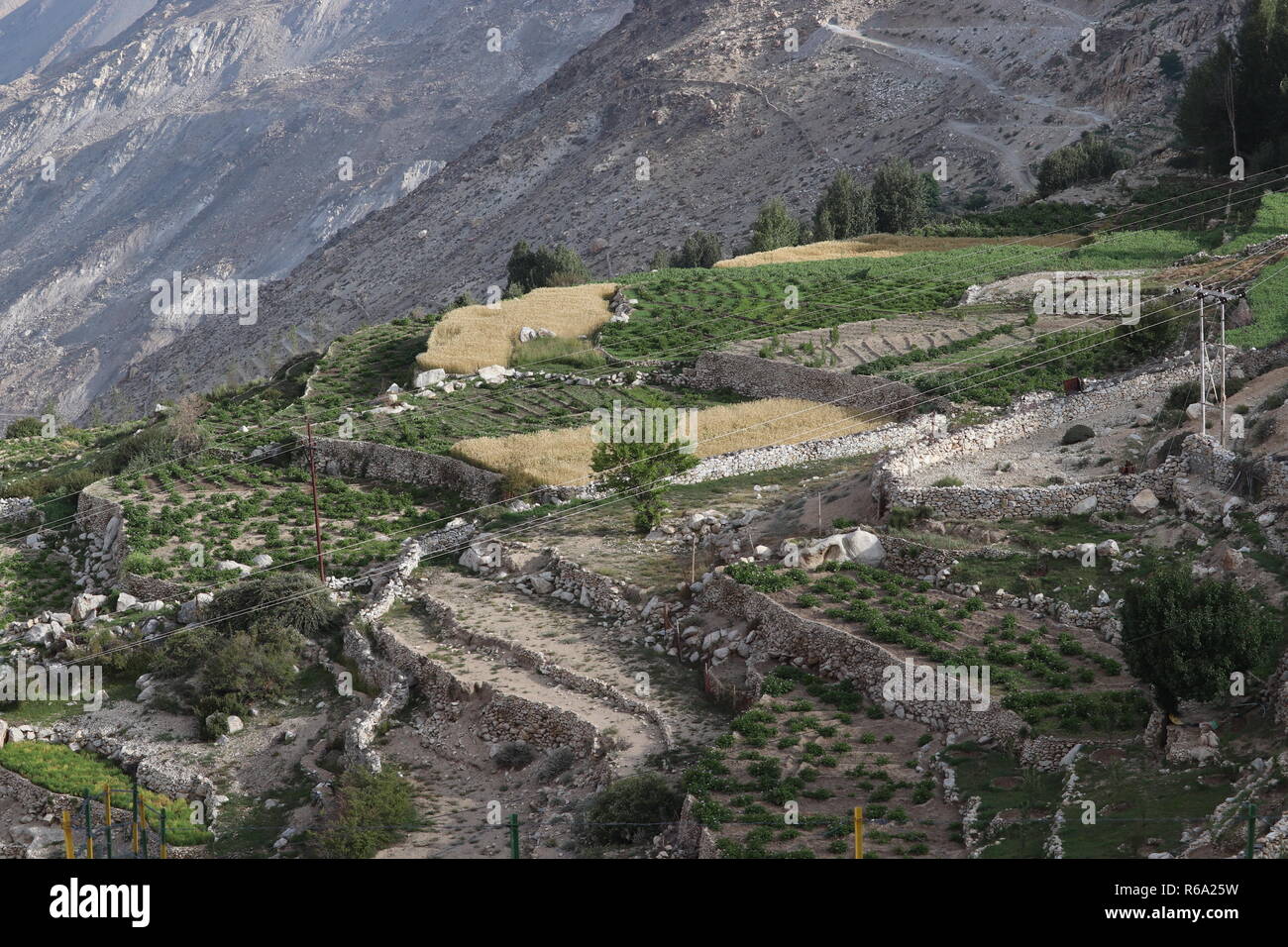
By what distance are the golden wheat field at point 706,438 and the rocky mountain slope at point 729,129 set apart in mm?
56754

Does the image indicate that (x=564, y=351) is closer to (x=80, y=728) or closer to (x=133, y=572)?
(x=133, y=572)

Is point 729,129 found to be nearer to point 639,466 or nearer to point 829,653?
point 639,466

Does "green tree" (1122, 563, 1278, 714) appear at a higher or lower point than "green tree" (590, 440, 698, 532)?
lower

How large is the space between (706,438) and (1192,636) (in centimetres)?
2647

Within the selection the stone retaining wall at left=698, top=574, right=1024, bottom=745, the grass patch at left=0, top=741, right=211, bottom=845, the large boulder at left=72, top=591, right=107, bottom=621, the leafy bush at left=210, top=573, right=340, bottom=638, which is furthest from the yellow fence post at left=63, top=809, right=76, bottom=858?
the stone retaining wall at left=698, top=574, right=1024, bottom=745

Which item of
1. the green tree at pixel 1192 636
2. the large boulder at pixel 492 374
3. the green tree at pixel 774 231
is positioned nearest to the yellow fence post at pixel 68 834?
the green tree at pixel 1192 636

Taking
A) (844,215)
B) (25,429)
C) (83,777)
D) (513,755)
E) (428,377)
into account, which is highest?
(844,215)

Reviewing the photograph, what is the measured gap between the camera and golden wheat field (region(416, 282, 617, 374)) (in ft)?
202

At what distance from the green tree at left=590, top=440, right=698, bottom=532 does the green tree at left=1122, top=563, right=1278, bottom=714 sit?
59.1ft

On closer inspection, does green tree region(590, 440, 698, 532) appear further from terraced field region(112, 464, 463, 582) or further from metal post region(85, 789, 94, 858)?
metal post region(85, 789, 94, 858)

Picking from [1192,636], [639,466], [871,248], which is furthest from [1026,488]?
[871,248]

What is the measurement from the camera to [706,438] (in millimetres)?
48906

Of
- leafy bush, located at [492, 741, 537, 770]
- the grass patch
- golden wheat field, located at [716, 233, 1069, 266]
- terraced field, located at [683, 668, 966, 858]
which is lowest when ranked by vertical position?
the grass patch

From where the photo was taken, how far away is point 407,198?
604ft
